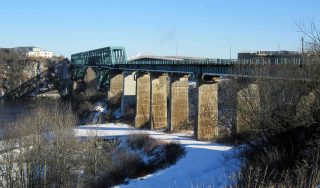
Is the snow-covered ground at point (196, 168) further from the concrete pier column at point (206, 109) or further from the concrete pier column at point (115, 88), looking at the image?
the concrete pier column at point (115, 88)

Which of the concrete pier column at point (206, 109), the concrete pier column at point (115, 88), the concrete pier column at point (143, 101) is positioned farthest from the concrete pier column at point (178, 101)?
the concrete pier column at point (115, 88)

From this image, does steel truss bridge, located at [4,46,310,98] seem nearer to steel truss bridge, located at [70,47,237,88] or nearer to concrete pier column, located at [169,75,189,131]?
steel truss bridge, located at [70,47,237,88]

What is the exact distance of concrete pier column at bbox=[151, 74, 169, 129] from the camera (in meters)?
50.2

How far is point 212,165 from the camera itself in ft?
87.8

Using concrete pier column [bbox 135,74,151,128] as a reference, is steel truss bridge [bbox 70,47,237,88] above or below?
above

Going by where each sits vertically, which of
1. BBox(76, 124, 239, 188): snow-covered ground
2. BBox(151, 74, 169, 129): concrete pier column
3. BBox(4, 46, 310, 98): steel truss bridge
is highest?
BBox(4, 46, 310, 98): steel truss bridge

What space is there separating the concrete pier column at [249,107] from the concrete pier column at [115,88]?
44.1m

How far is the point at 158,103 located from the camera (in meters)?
51.3

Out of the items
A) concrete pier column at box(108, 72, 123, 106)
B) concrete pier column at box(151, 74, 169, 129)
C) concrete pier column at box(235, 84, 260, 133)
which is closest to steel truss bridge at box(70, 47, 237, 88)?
concrete pier column at box(108, 72, 123, 106)

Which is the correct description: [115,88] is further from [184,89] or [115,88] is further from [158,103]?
[184,89]

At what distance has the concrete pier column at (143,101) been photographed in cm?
5344

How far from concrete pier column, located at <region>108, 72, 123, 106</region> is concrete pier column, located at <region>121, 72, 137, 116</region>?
668 cm

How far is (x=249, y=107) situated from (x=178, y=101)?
2247 centimetres

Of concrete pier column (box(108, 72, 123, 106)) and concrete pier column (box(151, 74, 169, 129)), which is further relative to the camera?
concrete pier column (box(108, 72, 123, 106))
